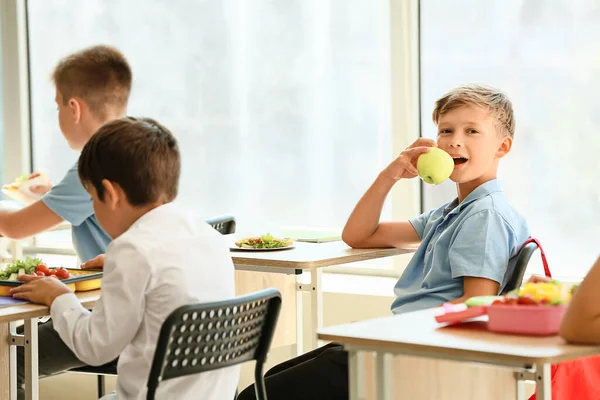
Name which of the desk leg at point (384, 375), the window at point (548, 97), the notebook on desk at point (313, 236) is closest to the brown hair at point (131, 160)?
the desk leg at point (384, 375)

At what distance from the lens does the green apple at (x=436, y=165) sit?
2.86 meters

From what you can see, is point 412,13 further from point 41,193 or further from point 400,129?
point 41,193

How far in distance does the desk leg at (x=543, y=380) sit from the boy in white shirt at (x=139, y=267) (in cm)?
76

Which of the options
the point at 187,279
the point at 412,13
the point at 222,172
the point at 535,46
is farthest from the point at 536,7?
the point at 187,279

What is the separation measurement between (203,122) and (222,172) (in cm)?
29

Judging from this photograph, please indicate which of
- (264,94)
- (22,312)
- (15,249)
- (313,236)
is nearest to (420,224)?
(313,236)

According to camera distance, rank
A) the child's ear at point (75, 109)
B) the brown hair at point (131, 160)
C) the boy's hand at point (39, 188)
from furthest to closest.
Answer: the boy's hand at point (39, 188), the child's ear at point (75, 109), the brown hair at point (131, 160)

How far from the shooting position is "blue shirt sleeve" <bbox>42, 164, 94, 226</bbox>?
3.12 meters

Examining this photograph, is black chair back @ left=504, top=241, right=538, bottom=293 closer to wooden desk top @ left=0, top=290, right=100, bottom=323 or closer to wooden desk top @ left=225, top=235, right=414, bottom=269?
wooden desk top @ left=225, top=235, right=414, bottom=269

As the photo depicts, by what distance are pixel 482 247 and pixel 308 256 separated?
73 centimetres

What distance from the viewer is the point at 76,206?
3127mm

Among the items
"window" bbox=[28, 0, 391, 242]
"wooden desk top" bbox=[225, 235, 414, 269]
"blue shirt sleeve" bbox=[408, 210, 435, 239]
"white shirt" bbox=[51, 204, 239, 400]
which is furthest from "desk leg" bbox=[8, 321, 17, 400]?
"window" bbox=[28, 0, 391, 242]

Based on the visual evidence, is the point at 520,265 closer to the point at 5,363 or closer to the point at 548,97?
the point at 5,363

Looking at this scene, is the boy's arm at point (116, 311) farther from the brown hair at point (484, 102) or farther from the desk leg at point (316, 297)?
the desk leg at point (316, 297)
